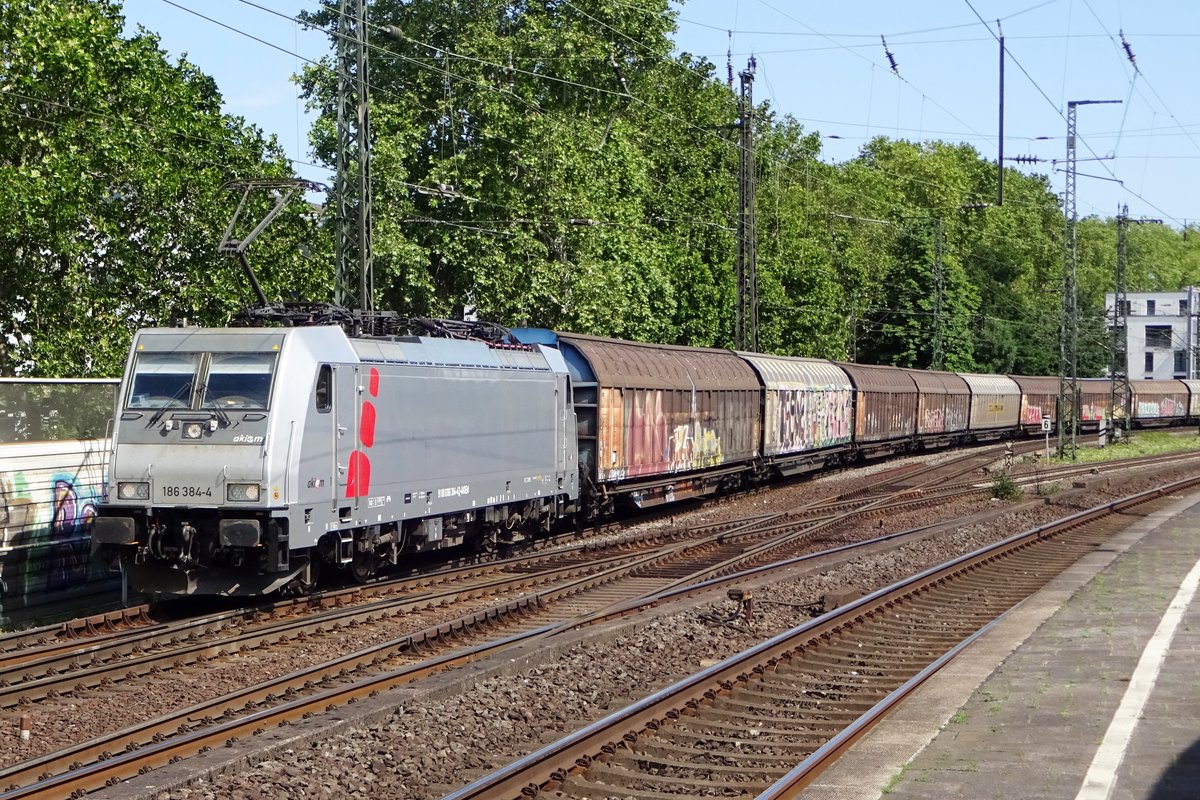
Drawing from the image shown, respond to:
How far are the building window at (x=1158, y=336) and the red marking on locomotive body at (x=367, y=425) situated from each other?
11681 centimetres

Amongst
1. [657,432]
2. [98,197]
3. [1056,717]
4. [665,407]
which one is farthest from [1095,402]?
[1056,717]

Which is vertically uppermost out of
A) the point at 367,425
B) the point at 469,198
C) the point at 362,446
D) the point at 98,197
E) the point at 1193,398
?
the point at 469,198

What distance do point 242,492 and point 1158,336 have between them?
121 m

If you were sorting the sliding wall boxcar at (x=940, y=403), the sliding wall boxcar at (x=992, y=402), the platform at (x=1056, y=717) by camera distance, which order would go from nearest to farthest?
1. the platform at (x=1056, y=717)
2. the sliding wall boxcar at (x=940, y=403)
3. the sliding wall boxcar at (x=992, y=402)

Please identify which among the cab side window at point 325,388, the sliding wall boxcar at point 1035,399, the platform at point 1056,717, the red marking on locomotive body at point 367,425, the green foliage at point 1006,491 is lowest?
the green foliage at point 1006,491

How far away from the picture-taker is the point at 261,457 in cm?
1505

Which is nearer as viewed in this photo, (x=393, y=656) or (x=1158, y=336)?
(x=393, y=656)

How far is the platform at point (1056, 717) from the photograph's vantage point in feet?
26.0

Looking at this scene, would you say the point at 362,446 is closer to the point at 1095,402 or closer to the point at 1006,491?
the point at 1006,491

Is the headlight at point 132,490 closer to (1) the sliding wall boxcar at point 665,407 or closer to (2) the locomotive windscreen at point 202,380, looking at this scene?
(2) the locomotive windscreen at point 202,380

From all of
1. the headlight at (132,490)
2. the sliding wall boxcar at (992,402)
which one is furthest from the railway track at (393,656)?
the sliding wall boxcar at (992,402)

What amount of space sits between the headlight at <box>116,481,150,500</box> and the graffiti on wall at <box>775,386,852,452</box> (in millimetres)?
21926

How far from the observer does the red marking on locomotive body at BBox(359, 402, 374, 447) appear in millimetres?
16672

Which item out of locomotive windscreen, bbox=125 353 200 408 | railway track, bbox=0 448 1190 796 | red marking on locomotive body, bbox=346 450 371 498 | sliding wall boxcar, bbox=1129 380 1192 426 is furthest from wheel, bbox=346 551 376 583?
sliding wall boxcar, bbox=1129 380 1192 426
